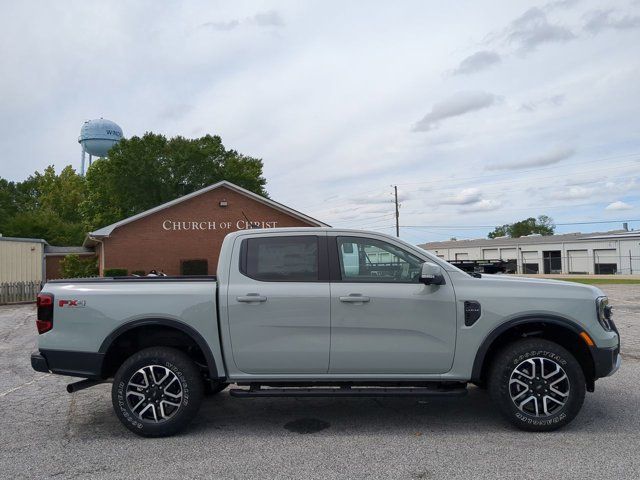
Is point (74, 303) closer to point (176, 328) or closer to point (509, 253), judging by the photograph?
point (176, 328)

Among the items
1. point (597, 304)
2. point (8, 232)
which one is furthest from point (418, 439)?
point (8, 232)

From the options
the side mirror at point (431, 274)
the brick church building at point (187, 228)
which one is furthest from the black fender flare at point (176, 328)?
the brick church building at point (187, 228)

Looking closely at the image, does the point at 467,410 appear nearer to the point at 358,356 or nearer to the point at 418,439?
the point at 418,439

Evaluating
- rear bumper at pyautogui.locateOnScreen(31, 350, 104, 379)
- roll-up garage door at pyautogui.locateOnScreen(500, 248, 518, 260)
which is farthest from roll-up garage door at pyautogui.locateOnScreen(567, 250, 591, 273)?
rear bumper at pyautogui.locateOnScreen(31, 350, 104, 379)

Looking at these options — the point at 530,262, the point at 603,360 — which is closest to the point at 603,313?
the point at 603,360

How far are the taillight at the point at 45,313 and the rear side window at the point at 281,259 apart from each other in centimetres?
179

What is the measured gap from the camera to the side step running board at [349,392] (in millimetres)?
4828

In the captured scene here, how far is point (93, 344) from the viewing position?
494 cm

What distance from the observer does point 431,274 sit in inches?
186

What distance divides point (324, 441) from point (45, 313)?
110 inches

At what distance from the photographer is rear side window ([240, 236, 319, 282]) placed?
16.6 ft

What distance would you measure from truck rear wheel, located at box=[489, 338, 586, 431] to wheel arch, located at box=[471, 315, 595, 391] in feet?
0.57

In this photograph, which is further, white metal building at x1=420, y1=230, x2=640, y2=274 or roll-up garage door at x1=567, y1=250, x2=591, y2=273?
roll-up garage door at x1=567, y1=250, x2=591, y2=273

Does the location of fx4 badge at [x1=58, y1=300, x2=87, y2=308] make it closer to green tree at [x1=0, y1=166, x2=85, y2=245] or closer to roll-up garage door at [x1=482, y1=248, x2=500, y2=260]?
green tree at [x1=0, y1=166, x2=85, y2=245]
